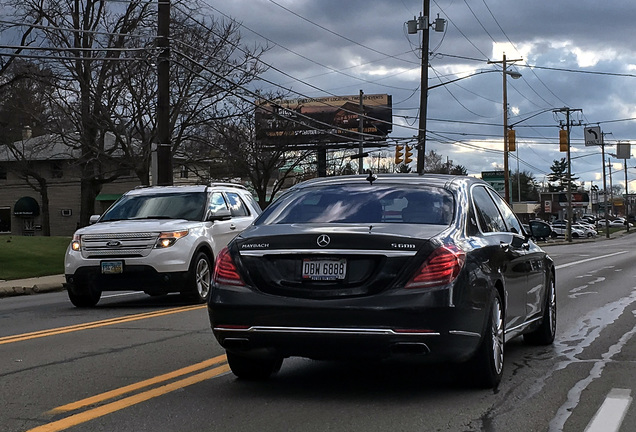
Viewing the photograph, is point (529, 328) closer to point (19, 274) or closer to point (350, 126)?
point (19, 274)

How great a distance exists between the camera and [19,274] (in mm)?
20469

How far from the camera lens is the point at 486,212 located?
727 centimetres

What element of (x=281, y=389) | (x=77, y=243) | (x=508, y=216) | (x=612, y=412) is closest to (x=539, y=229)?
(x=508, y=216)

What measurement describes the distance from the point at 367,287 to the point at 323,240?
1.48 feet

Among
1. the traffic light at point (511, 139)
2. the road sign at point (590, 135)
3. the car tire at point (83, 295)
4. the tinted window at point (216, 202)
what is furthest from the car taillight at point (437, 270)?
the road sign at point (590, 135)

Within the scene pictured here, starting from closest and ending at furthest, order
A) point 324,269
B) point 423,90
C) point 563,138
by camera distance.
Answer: point 324,269, point 423,90, point 563,138

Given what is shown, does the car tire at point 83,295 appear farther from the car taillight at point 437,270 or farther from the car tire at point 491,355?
the car taillight at point 437,270

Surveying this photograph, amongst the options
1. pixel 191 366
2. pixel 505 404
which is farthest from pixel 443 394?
pixel 191 366

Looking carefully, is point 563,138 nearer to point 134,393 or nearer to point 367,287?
point 367,287

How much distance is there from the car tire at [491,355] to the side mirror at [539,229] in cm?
295

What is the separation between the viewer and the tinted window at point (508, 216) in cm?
793

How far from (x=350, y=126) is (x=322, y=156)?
2349 centimetres

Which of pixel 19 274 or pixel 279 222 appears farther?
pixel 19 274

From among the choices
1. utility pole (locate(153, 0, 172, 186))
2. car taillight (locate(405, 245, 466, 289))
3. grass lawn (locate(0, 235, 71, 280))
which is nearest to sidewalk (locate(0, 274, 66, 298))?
grass lawn (locate(0, 235, 71, 280))
